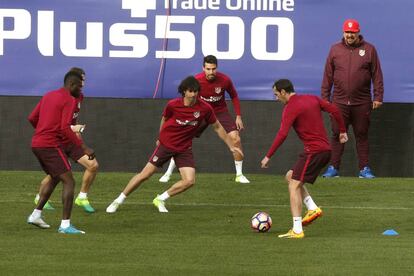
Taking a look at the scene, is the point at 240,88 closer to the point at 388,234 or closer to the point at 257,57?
the point at 257,57

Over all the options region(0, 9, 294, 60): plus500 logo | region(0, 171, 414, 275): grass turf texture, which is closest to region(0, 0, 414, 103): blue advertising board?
region(0, 9, 294, 60): plus500 logo

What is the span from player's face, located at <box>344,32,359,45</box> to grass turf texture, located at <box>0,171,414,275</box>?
222 cm

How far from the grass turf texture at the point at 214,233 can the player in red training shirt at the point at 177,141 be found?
290 millimetres

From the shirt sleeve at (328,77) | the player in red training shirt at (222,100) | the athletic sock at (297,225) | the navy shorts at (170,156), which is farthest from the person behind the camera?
the shirt sleeve at (328,77)

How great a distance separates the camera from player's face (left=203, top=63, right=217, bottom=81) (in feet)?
69.9

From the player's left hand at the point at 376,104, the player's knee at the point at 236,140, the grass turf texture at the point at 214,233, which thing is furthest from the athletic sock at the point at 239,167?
the player's left hand at the point at 376,104

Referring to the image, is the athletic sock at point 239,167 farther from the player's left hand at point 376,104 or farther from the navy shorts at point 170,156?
the navy shorts at point 170,156

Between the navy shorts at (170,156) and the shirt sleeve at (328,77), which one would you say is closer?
the navy shorts at (170,156)

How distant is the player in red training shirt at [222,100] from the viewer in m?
21.7

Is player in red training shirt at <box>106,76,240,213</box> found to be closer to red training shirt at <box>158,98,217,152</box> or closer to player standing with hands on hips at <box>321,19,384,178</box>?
red training shirt at <box>158,98,217,152</box>

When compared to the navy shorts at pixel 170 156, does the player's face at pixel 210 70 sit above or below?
above

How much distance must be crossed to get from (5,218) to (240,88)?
7201mm

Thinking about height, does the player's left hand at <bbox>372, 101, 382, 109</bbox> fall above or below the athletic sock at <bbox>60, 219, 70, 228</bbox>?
above

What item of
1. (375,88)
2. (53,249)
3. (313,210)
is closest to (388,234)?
(313,210)
